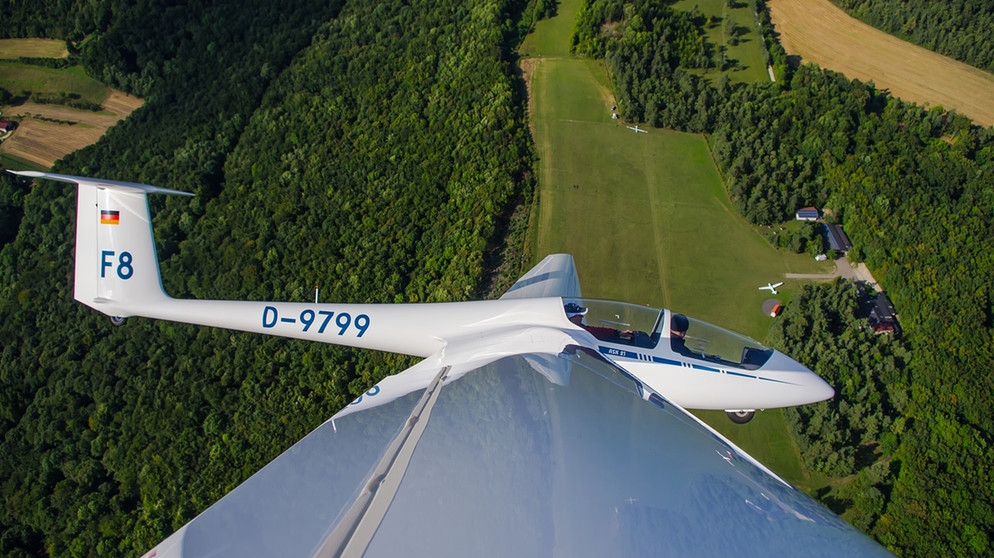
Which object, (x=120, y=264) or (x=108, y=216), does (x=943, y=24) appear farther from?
(x=120, y=264)

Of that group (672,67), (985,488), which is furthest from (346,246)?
(985,488)

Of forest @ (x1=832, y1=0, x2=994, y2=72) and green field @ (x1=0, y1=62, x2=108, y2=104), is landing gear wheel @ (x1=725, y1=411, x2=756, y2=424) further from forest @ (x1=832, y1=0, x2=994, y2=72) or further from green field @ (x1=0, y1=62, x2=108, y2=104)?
green field @ (x1=0, y1=62, x2=108, y2=104)

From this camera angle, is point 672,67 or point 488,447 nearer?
point 488,447

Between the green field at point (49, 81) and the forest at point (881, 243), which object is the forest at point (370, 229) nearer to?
the forest at point (881, 243)

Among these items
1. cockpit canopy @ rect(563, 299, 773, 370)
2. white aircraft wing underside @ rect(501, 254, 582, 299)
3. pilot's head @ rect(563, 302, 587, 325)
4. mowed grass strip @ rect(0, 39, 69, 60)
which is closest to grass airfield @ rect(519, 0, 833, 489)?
white aircraft wing underside @ rect(501, 254, 582, 299)

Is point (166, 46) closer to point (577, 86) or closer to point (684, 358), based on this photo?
point (577, 86)
